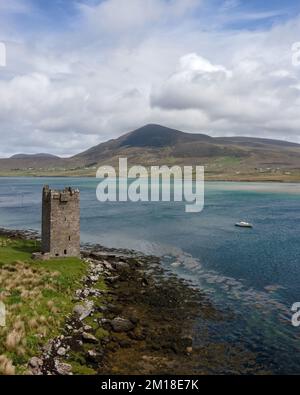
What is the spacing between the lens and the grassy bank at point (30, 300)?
2484 cm

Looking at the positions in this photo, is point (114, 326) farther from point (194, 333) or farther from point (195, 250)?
point (195, 250)

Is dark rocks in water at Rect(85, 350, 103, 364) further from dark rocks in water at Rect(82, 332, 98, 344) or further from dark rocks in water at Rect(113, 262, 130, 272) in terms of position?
dark rocks in water at Rect(113, 262, 130, 272)

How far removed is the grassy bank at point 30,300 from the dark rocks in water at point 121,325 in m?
3.83

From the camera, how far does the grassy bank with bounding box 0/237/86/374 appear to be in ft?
81.5

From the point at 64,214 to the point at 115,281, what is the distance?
951 centimetres

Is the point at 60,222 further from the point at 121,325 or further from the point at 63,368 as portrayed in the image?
the point at 63,368

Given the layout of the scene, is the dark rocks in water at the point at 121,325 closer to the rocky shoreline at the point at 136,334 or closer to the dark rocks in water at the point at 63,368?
the rocky shoreline at the point at 136,334

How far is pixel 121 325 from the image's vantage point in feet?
102

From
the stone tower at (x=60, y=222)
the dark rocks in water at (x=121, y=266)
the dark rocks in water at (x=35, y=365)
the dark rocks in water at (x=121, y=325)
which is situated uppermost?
the stone tower at (x=60, y=222)

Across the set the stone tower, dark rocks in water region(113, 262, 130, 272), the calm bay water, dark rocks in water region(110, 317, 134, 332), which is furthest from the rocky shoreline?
the stone tower

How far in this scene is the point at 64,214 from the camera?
150ft

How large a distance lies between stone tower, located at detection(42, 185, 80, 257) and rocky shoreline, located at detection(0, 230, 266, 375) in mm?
3555

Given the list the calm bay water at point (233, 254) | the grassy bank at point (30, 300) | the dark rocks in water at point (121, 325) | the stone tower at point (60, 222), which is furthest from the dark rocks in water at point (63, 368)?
the stone tower at point (60, 222)

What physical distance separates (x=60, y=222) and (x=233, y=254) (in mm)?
25691
